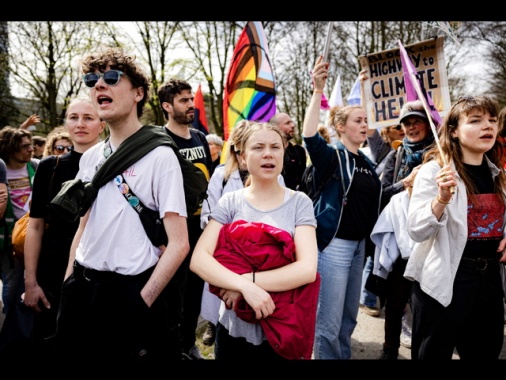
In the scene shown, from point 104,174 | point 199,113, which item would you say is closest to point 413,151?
point 104,174

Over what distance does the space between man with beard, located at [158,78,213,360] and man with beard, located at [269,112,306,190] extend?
3.28 ft

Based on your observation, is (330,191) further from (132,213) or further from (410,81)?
(132,213)

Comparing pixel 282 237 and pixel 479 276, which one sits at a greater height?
pixel 282 237

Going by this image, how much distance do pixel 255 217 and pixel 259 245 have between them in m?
0.21

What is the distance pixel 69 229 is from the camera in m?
2.72

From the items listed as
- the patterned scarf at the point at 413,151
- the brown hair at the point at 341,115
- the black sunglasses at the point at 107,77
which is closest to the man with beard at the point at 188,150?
the brown hair at the point at 341,115

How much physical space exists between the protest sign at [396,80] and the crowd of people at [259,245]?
0.75 meters

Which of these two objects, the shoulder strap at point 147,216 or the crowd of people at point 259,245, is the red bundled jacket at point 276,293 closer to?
the crowd of people at point 259,245

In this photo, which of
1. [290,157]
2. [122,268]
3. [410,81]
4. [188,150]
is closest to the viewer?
[122,268]

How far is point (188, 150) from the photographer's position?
389 cm

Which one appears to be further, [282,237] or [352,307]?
[352,307]

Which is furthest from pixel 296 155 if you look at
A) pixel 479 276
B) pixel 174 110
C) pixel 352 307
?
pixel 479 276
